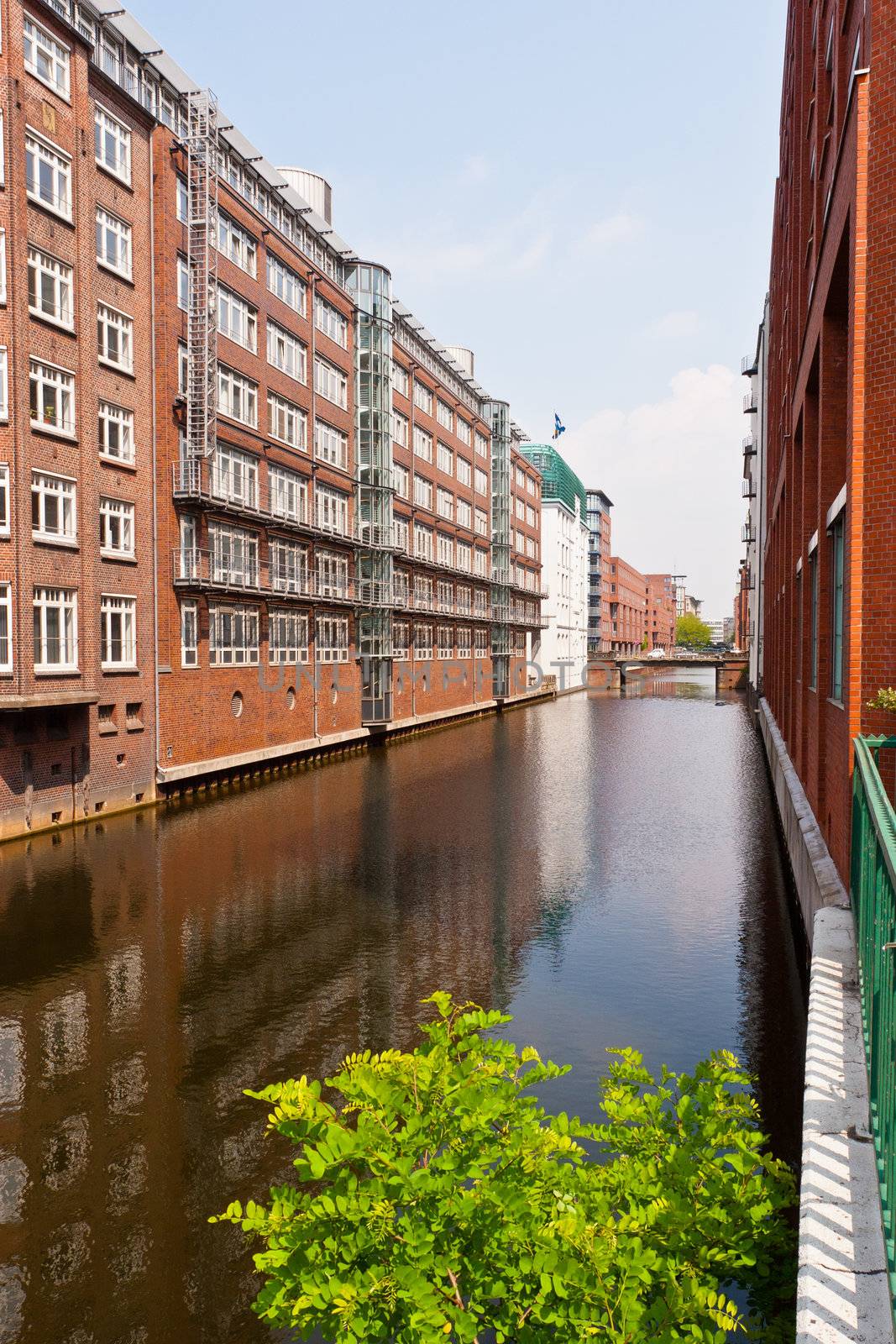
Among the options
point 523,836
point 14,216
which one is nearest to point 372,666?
point 523,836

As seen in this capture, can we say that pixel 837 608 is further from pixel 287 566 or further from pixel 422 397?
pixel 422 397

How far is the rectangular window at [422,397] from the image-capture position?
174 feet

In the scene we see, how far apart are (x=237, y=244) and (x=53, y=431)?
13459mm

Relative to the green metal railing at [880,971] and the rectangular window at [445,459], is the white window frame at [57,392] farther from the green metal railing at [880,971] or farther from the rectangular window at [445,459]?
the rectangular window at [445,459]

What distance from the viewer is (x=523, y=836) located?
23312mm

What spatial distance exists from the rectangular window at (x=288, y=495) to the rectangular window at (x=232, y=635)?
408 centimetres

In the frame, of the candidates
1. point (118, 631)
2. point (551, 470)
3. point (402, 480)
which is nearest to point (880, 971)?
point (118, 631)

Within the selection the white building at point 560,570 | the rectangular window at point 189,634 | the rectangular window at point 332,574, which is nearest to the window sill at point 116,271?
the rectangular window at point 189,634

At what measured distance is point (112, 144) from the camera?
26.0 m

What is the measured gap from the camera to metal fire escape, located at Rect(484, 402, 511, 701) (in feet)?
239

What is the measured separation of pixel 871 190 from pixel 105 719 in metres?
21.2

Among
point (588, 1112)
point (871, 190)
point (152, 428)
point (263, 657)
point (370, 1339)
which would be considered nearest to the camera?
point (370, 1339)

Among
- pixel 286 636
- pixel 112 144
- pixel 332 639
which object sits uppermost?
pixel 112 144

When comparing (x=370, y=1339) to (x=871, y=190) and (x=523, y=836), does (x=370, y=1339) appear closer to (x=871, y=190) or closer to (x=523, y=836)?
(x=871, y=190)
